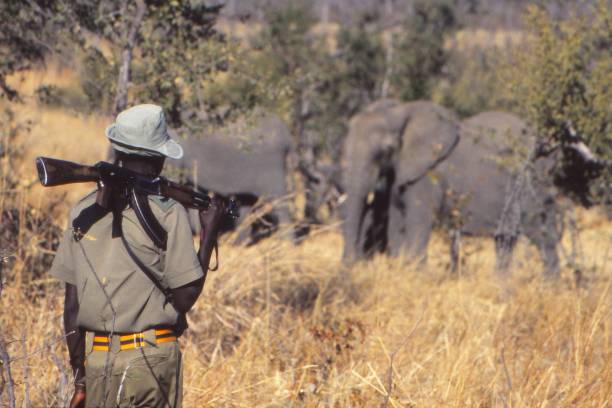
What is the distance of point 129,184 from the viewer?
3.42m

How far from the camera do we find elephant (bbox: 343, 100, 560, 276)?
11.5m

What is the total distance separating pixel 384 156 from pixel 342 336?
6.30m

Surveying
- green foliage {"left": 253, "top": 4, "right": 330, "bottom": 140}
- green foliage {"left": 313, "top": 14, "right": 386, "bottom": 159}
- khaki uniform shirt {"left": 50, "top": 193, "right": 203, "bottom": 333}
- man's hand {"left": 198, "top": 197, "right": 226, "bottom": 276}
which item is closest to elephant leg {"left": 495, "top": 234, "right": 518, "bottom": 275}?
man's hand {"left": 198, "top": 197, "right": 226, "bottom": 276}

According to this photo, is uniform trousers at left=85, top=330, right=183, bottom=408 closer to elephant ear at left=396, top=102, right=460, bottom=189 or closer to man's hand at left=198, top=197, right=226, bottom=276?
man's hand at left=198, top=197, right=226, bottom=276

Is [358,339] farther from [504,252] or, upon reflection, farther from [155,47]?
[504,252]

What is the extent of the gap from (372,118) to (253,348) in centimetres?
631

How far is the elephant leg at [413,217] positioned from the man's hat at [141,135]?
793 cm

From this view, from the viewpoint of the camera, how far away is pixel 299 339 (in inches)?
239

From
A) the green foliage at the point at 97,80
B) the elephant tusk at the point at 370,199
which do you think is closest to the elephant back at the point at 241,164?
the elephant tusk at the point at 370,199

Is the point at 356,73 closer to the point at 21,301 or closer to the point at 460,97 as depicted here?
the point at 460,97

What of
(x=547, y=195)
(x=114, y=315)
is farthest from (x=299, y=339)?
(x=547, y=195)

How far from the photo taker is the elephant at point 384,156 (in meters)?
11.5

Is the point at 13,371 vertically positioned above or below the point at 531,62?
below

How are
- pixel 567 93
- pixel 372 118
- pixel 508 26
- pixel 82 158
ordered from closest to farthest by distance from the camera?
1. pixel 567 93
2. pixel 372 118
3. pixel 82 158
4. pixel 508 26
